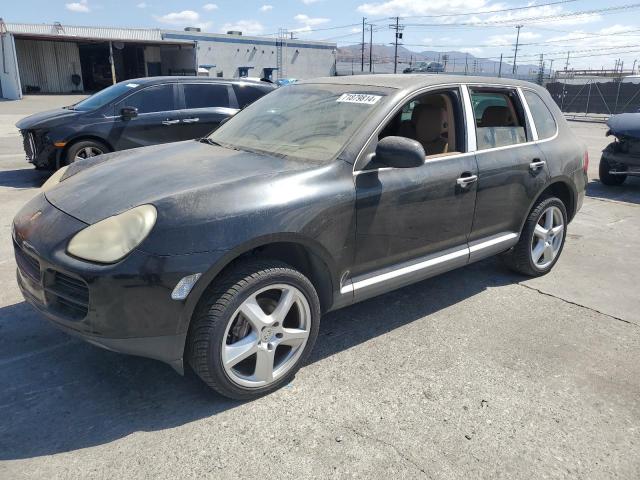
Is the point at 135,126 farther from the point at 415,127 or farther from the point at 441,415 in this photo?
the point at 441,415

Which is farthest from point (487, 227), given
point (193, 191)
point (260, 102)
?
point (193, 191)

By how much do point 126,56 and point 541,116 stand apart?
4267 cm

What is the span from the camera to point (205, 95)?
850cm

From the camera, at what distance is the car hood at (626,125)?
825cm

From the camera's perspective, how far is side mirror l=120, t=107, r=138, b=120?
305 inches

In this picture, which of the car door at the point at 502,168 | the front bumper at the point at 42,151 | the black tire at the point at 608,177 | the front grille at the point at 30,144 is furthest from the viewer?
the black tire at the point at 608,177

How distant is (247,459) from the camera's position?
2.39 m

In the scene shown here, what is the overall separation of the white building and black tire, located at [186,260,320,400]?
109 feet

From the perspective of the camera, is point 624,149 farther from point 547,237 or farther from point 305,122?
point 305,122

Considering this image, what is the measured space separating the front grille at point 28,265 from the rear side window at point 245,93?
21.0 feet

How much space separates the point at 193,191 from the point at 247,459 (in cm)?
132

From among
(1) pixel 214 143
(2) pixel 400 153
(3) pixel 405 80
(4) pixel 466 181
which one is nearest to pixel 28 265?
(1) pixel 214 143

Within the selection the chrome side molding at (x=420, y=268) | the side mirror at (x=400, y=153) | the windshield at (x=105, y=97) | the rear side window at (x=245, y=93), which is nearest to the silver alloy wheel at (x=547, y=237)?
the chrome side molding at (x=420, y=268)

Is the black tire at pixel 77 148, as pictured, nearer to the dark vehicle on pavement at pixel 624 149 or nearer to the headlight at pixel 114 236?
the headlight at pixel 114 236
